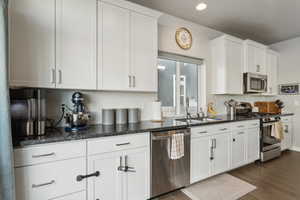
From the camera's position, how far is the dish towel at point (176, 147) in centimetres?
190

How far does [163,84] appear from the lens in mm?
2773

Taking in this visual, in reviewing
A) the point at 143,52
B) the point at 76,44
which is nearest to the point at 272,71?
the point at 143,52

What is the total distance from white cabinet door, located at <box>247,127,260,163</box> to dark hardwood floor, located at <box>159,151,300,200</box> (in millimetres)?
181

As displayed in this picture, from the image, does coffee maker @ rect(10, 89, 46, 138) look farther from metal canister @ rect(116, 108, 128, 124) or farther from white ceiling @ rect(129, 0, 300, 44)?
white ceiling @ rect(129, 0, 300, 44)

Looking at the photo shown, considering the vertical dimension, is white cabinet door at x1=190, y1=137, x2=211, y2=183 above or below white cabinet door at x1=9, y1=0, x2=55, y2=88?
below

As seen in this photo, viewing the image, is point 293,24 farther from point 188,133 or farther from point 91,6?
point 91,6

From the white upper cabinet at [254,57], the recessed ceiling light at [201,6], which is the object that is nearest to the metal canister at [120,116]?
the recessed ceiling light at [201,6]

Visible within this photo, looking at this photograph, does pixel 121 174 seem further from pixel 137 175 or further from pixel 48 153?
pixel 48 153

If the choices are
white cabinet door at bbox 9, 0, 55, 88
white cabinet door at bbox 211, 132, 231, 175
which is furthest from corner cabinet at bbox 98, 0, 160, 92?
white cabinet door at bbox 211, 132, 231, 175

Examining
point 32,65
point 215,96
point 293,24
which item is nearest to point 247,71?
point 215,96

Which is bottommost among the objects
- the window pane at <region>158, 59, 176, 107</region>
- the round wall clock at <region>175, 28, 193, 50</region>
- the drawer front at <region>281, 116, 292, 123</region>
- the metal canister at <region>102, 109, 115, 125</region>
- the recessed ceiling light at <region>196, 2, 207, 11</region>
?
the drawer front at <region>281, 116, 292, 123</region>

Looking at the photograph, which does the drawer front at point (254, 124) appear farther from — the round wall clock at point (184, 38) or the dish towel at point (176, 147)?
the round wall clock at point (184, 38)

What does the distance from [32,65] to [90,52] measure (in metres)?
0.57

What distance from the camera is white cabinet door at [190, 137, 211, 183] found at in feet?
7.07
